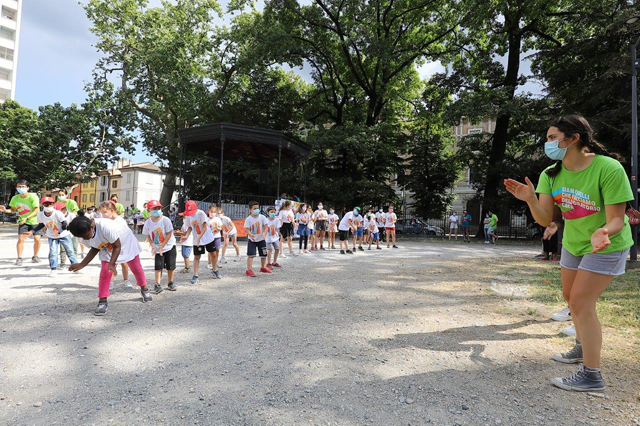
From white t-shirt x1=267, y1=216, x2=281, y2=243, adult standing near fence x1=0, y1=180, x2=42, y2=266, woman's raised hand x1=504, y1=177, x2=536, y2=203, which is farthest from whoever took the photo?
white t-shirt x1=267, y1=216, x2=281, y2=243

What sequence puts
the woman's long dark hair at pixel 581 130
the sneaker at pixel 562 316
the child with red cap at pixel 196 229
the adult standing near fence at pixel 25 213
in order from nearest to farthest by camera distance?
the woman's long dark hair at pixel 581 130 < the sneaker at pixel 562 316 < the child with red cap at pixel 196 229 < the adult standing near fence at pixel 25 213

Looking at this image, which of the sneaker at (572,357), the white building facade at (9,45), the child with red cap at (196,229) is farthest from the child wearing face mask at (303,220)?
the white building facade at (9,45)

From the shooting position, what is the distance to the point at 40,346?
3.74m

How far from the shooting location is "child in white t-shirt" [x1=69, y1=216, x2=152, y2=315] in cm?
445

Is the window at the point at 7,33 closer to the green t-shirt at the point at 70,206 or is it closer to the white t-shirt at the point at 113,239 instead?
the green t-shirt at the point at 70,206

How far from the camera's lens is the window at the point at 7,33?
158 feet

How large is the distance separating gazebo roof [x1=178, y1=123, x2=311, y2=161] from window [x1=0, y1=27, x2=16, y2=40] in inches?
1869

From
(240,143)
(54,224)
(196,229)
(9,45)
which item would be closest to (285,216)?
(196,229)

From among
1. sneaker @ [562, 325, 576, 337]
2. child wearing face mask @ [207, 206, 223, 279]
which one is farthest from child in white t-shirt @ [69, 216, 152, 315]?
sneaker @ [562, 325, 576, 337]

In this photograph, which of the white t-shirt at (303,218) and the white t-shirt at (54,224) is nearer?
the white t-shirt at (54,224)

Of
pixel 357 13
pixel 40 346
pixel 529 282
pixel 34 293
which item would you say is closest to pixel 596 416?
pixel 40 346

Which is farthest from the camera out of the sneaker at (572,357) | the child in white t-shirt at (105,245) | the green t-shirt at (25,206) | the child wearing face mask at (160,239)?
the green t-shirt at (25,206)

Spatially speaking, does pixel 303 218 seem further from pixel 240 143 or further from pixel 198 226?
pixel 240 143

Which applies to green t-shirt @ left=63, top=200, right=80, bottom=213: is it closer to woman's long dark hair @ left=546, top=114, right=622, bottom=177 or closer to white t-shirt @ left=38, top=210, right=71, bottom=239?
white t-shirt @ left=38, top=210, right=71, bottom=239
